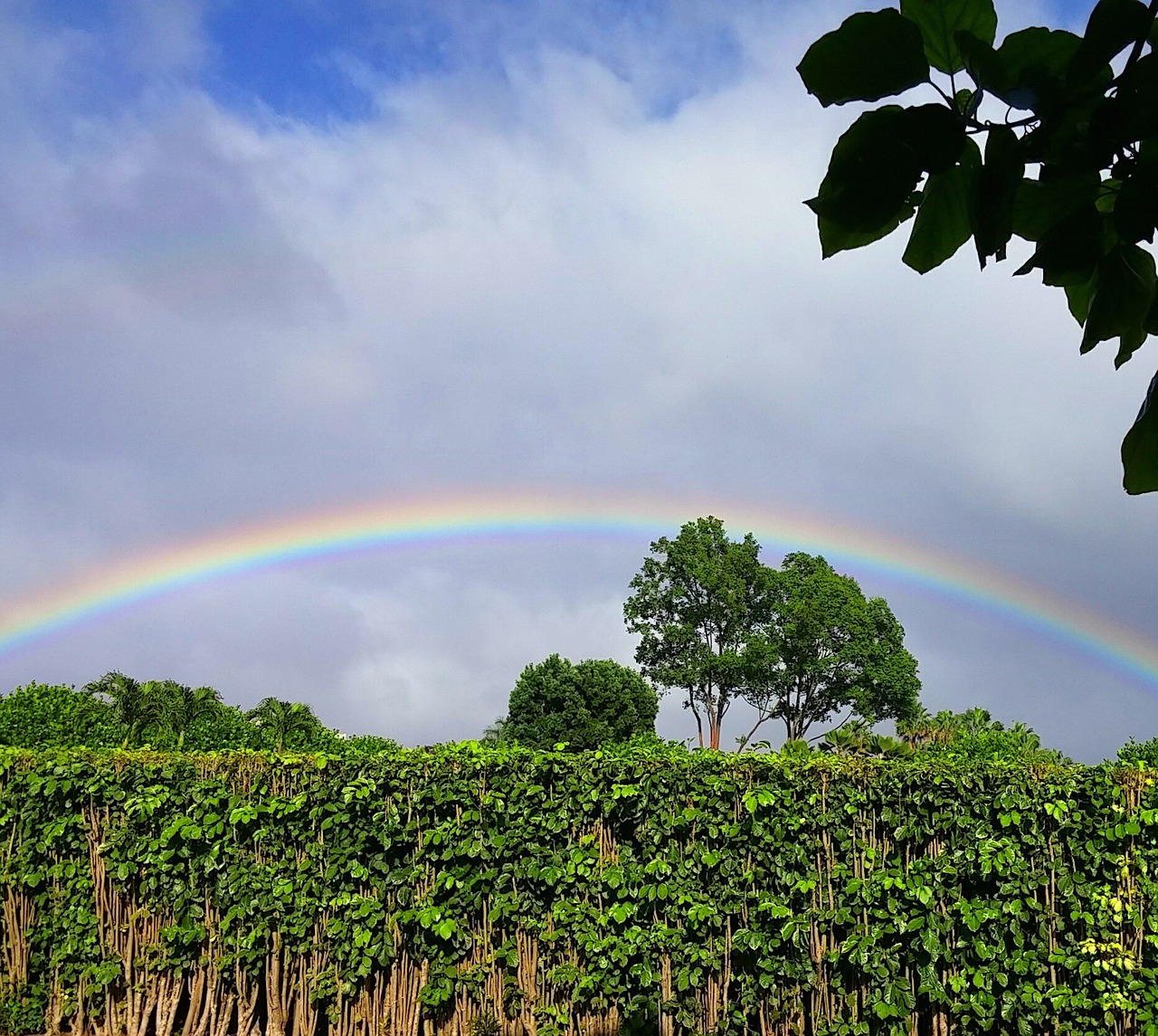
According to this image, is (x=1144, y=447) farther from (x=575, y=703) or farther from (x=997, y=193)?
(x=575, y=703)

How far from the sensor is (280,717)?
51.2ft

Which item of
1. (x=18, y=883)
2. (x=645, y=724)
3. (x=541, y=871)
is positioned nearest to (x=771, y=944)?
(x=541, y=871)

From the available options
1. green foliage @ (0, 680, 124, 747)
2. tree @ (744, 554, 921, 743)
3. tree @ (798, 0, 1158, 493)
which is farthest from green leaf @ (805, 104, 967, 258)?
tree @ (744, 554, 921, 743)

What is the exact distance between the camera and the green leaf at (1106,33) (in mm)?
603

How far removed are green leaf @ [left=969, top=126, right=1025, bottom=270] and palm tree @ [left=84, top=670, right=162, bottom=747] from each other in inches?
607

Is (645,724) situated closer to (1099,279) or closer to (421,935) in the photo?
(421,935)

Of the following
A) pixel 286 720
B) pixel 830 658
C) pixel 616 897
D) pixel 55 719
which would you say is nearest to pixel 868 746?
pixel 616 897

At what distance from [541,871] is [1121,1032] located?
10.3 ft

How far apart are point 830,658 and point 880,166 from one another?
1446 inches

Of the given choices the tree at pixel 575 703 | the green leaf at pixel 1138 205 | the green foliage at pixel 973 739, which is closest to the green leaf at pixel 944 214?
the green leaf at pixel 1138 205

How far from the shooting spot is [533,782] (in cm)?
580

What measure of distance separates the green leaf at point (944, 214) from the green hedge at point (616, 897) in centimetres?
511

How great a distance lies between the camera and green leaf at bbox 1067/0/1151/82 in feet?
1.98

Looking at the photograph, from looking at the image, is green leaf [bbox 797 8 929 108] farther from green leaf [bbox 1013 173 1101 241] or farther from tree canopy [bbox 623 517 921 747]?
tree canopy [bbox 623 517 921 747]
